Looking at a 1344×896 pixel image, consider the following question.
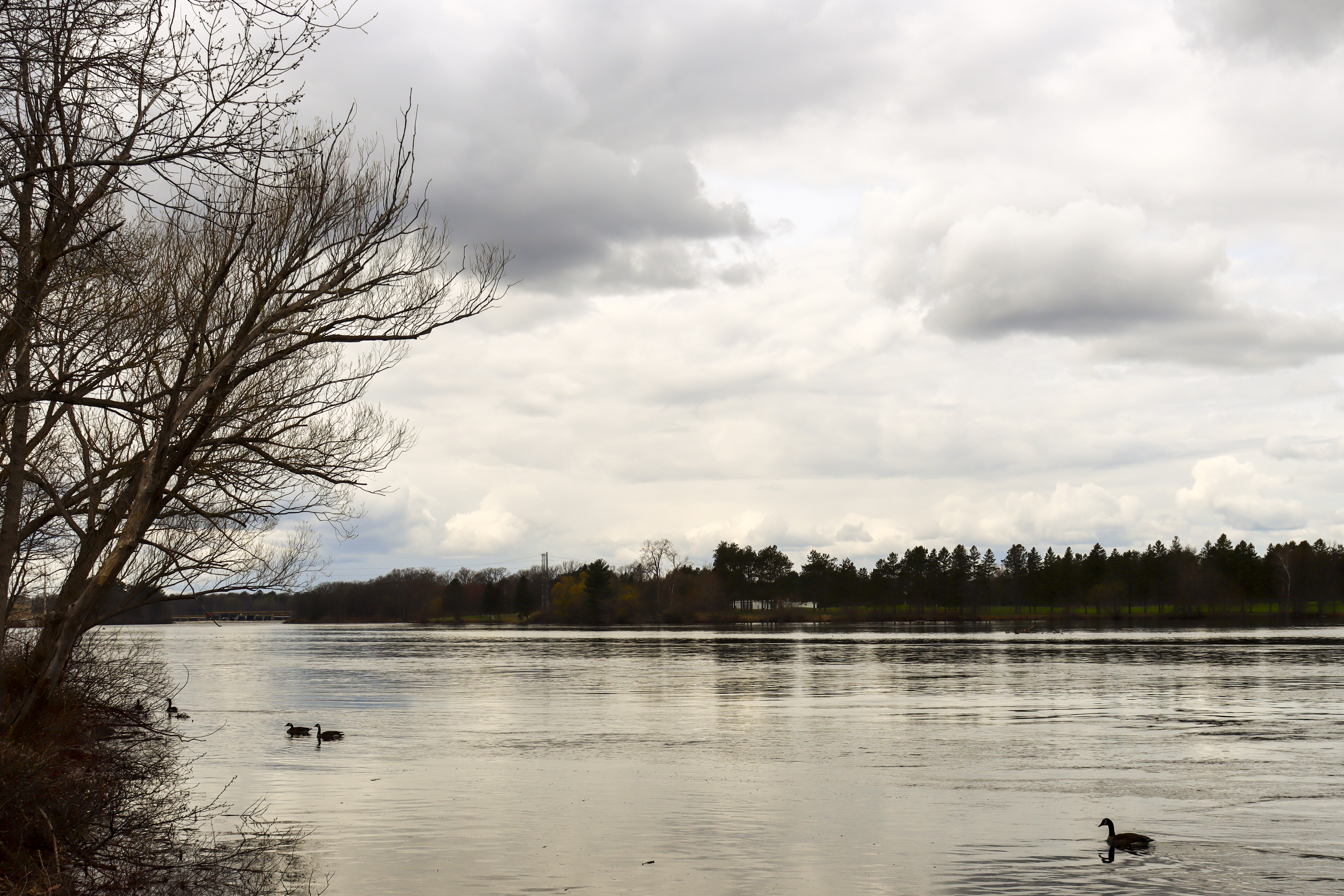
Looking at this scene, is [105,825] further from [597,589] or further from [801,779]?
[597,589]

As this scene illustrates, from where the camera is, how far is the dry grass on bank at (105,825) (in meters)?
11.5

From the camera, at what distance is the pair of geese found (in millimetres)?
28812

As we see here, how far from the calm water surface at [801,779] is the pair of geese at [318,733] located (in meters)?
0.30

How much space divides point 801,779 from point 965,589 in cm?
15846

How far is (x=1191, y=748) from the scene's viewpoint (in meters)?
26.3

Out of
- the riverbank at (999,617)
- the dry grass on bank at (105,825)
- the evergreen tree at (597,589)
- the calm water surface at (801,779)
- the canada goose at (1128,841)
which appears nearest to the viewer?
the dry grass on bank at (105,825)

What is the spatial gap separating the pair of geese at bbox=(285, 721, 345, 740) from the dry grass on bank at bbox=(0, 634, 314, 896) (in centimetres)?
593

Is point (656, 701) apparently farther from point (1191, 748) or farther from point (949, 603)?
point (949, 603)

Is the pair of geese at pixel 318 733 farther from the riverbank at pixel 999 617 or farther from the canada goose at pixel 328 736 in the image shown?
the riverbank at pixel 999 617

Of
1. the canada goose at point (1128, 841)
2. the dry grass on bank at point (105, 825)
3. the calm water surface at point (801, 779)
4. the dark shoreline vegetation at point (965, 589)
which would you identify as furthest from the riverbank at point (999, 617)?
the dry grass on bank at point (105, 825)

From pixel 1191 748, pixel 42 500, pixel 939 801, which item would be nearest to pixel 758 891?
pixel 939 801

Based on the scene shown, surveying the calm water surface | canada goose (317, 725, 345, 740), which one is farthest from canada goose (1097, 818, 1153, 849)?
canada goose (317, 725, 345, 740)

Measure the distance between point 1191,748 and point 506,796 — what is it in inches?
655

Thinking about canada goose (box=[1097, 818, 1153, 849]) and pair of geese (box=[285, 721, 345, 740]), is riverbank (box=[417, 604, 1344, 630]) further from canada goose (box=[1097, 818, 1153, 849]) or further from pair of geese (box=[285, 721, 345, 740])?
canada goose (box=[1097, 818, 1153, 849])
